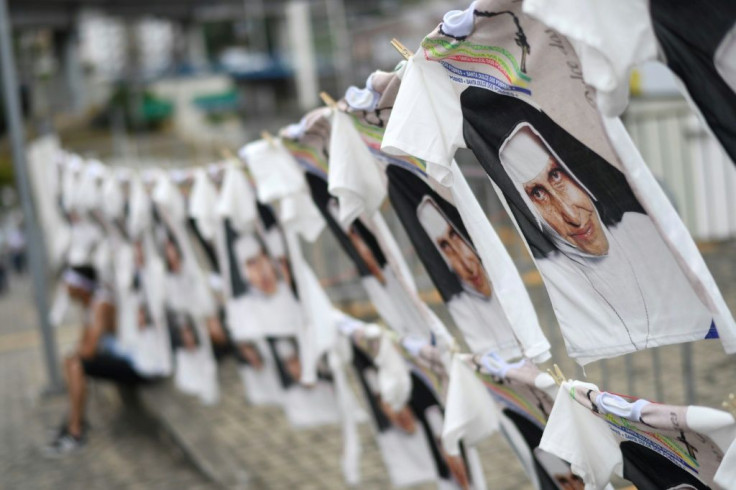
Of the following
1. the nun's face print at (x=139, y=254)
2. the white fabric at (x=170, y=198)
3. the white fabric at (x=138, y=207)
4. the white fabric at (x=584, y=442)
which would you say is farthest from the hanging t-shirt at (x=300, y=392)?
the white fabric at (x=584, y=442)

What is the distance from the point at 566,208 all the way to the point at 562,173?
10 centimetres

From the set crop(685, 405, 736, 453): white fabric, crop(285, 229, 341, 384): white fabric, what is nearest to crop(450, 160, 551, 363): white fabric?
crop(685, 405, 736, 453): white fabric

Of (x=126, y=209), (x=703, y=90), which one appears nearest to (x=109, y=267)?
(x=126, y=209)

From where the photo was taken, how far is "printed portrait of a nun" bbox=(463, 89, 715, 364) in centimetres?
247

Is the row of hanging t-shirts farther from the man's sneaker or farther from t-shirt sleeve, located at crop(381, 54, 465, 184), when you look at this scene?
the man's sneaker

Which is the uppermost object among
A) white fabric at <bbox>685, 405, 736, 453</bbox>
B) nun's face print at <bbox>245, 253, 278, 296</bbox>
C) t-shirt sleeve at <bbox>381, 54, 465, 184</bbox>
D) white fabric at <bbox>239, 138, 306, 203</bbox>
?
t-shirt sleeve at <bbox>381, 54, 465, 184</bbox>

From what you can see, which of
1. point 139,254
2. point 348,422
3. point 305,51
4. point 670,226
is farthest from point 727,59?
point 305,51

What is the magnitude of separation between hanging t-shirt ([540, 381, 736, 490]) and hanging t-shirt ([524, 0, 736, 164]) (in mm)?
685

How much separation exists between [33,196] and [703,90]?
10.1 meters

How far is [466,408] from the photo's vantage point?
Result: 3414mm

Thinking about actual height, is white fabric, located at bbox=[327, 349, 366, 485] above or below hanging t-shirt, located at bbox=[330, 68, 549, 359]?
below

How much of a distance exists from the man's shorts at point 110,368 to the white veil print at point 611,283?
233 inches

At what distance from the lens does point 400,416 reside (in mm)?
4516

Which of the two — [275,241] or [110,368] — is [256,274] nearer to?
[275,241]
